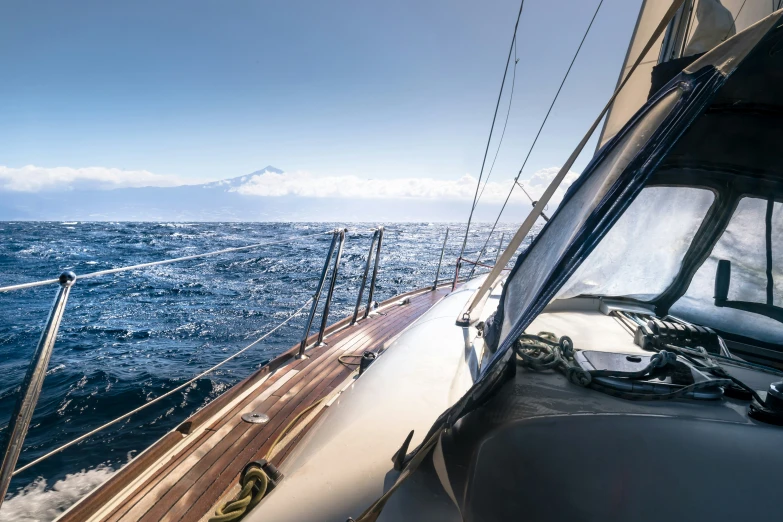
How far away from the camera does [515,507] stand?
1183mm

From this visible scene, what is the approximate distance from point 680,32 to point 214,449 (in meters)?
3.58

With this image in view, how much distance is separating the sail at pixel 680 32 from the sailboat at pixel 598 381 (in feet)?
Result: 0.06

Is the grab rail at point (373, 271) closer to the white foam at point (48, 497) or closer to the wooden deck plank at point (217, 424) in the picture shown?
the wooden deck plank at point (217, 424)

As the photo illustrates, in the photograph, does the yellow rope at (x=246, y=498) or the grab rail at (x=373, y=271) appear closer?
the yellow rope at (x=246, y=498)

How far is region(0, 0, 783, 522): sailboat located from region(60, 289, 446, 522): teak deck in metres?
0.01

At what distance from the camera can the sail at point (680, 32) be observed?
177cm

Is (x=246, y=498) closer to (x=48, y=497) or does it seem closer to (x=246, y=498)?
(x=246, y=498)

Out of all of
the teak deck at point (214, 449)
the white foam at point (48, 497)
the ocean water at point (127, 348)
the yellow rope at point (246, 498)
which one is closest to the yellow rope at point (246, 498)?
the yellow rope at point (246, 498)

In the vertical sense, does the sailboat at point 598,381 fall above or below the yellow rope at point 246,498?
above

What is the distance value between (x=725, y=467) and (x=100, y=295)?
12099mm

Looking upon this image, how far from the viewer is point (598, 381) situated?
1354 millimetres

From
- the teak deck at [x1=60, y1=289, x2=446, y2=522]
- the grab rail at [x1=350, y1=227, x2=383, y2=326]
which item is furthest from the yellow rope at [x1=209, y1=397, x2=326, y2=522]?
the grab rail at [x1=350, y1=227, x2=383, y2=326]

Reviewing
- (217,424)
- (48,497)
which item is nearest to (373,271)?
(217,424)

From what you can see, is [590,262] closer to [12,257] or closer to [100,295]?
[100,295]
